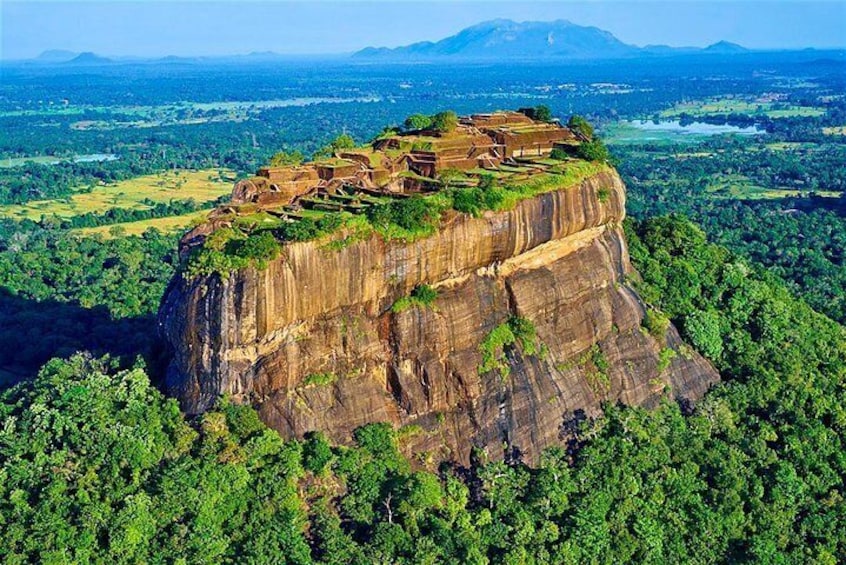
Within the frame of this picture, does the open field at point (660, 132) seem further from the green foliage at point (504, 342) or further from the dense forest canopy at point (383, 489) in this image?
the green foliage at point (504, 342)

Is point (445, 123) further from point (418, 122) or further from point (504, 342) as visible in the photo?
point (504, 342)

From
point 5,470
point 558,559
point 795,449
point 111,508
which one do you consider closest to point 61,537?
point 111,508

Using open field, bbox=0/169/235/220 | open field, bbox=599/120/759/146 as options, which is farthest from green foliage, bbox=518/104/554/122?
open field, bbox=599/120/759/146

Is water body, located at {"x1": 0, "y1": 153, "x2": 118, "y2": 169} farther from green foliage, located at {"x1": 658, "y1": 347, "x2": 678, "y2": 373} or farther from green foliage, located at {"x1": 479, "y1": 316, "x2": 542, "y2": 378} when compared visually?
green foliage, located at {"x1": 658, "y1": 347, "x2": 678, "y2": 373}

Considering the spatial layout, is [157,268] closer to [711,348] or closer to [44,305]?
[44,305]

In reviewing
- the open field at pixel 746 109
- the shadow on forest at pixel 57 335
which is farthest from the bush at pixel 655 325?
the open field at pixel 746 109

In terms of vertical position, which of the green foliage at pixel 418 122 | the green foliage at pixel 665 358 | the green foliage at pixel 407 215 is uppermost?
the green foliage at pixel 418 122
